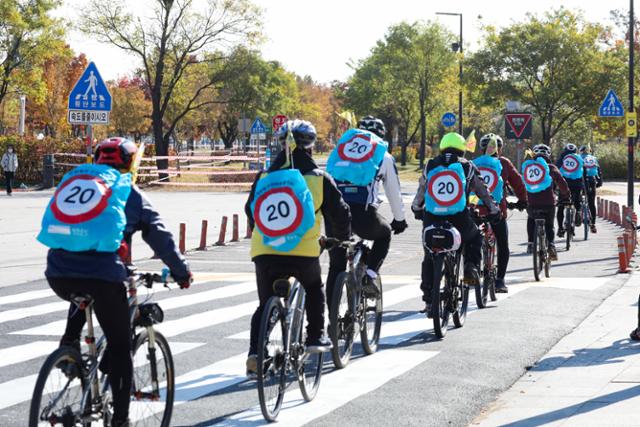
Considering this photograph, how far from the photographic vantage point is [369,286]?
29.6ft

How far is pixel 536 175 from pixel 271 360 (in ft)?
34.2

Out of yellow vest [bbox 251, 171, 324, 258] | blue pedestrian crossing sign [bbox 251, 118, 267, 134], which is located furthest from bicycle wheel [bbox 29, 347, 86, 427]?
blue pedestrian crossing sign [bbox 251, 118, 267, 134]

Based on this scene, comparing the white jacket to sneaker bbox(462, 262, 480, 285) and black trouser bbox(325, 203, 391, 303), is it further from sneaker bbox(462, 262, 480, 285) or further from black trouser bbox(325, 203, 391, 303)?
black trouser bbox(325, 203, 391, 303)

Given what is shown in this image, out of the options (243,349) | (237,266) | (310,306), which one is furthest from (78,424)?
(237,266)

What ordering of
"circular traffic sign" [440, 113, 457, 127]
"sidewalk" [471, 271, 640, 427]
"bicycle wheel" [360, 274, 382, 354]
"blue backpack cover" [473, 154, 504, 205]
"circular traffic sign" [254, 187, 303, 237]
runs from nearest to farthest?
"circular traffic sign" [254, 187, 303, 237]
"sidewalk" [471, 271, 640, 427]
"bicycle wheel" [360, 274, 382, 354]
"blue backpack cover" [473, 154, 504, 205]
"circular traffic sign" [440, 113, 457, 127]

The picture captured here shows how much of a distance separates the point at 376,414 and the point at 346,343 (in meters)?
1.63

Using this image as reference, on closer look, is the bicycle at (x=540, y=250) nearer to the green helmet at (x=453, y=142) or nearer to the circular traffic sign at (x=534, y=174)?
the circular traffic sign at (x=534, y=174)

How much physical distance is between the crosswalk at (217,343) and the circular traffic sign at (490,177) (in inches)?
51.3

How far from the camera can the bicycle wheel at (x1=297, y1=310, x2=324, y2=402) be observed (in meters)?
7.24

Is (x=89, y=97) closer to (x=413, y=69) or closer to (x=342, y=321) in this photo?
(x=342, y=321)

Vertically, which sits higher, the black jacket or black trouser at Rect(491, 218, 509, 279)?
the black jacket

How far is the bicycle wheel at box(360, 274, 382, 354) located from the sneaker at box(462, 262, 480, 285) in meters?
1.77

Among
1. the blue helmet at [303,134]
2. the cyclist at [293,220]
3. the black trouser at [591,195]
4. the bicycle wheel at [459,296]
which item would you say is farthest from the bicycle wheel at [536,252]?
the black trouser at [591,195]

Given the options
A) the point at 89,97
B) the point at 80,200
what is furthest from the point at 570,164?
the point at 80,200
